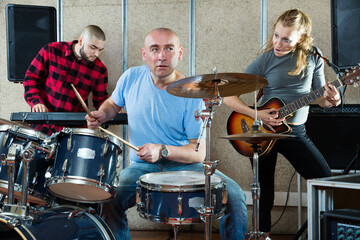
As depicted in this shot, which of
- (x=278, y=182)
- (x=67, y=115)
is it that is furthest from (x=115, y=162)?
(x=278, y=182)

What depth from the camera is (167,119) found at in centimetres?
244

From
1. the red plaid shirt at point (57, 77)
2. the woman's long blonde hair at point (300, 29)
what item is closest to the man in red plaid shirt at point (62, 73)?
the red plaid shirt at point (57, 77)

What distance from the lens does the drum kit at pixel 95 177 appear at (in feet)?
5.61

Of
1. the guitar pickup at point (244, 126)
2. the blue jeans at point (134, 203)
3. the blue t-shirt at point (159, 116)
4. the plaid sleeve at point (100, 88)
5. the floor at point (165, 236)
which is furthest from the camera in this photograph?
the plaid sleeve at point (100, 88)

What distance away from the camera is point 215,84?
179 centimetres

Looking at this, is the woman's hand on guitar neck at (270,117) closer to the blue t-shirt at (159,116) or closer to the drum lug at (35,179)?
the blue t-shirt at (159,116)

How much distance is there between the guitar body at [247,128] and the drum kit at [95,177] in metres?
0.69

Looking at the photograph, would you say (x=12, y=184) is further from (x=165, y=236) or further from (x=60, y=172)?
(x=165, y=236)

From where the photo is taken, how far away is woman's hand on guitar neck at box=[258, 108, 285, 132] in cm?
268

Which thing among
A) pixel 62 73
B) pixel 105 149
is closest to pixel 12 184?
pixel 105 149

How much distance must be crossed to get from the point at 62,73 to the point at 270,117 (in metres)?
1.77

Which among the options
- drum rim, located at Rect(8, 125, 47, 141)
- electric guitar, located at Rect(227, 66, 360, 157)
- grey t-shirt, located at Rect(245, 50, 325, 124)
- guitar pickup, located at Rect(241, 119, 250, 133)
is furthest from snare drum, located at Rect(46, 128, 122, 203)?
grey t-shirt, located at Rect(245, 50, 325, 124)

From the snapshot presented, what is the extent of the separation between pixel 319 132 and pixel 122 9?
2.06 metres

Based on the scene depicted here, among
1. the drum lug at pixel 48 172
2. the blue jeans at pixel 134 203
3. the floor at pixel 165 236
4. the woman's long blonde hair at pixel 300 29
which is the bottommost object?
the floor at pixel 165 236
